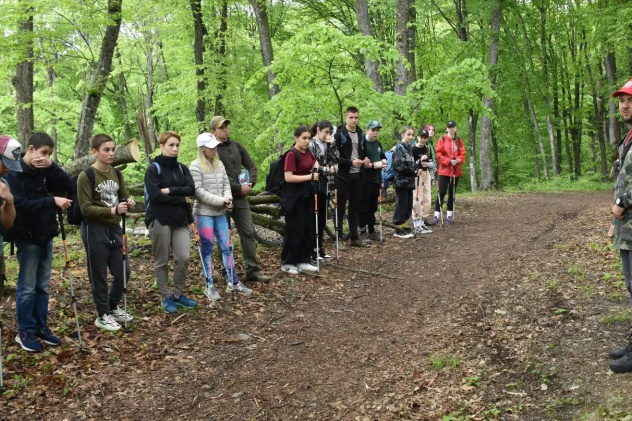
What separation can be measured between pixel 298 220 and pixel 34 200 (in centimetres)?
386

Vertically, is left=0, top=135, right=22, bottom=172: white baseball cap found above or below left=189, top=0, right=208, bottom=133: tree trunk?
below

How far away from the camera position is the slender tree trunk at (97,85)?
35.9ft

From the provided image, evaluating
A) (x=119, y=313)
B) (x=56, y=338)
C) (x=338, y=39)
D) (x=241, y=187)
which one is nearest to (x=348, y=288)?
(x=241, y=187)

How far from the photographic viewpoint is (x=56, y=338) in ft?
17.9

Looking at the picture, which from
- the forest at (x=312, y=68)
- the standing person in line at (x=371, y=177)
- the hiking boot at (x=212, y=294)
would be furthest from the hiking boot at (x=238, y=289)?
the forest at (x=312, y=68)

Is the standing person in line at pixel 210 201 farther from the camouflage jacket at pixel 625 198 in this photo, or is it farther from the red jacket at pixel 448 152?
the red jacket at pixel 448 152

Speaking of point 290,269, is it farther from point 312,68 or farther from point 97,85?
point 97,85

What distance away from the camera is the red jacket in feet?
39.5

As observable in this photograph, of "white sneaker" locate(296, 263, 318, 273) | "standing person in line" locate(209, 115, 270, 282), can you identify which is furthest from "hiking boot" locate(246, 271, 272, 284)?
"white sneaker" locate(296, 263, 318, 273)

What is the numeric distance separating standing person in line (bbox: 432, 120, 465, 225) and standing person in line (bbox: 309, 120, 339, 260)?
394cm

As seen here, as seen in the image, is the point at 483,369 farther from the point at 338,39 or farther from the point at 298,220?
the point at 338,39

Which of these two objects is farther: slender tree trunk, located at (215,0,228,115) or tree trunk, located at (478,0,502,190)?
tree trunk, located at (478,0,502,190)

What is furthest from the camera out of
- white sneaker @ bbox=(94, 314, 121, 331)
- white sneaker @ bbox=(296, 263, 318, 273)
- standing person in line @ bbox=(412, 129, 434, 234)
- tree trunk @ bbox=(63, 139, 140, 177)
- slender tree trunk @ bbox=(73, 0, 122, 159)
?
standing person in line @ bbox=(412, 129, 434, 234)

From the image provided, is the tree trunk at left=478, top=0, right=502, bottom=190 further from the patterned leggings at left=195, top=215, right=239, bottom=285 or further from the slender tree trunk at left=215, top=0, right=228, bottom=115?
the patterned leggings at left=195, top=215, right=239, bottom=285
